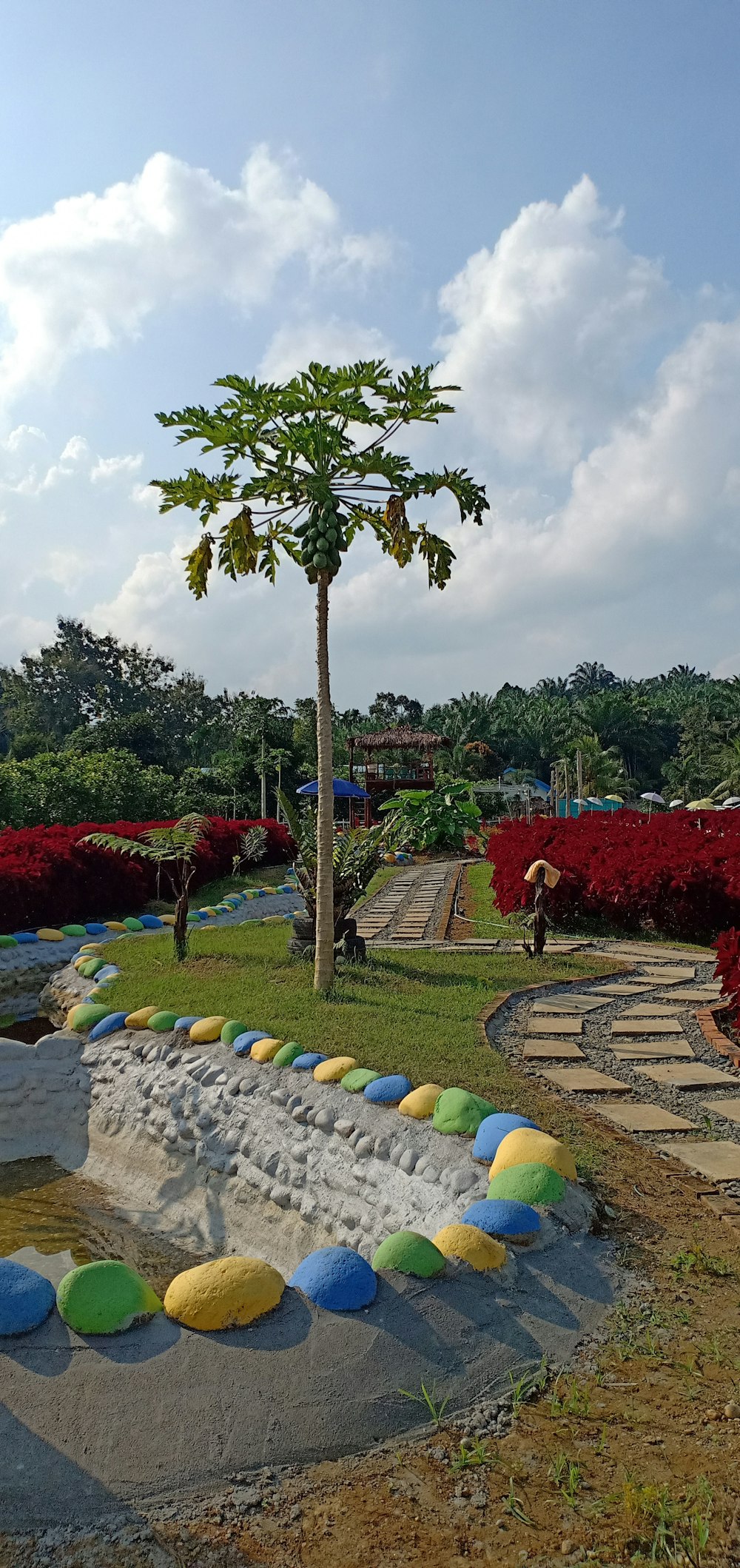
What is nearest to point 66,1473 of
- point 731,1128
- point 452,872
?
point 731,1128

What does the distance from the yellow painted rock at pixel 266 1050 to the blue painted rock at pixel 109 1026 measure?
159 cm

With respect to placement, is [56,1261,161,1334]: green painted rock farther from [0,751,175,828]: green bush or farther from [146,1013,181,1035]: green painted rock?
[0,751,175,828]: green bush

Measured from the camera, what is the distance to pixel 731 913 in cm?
953

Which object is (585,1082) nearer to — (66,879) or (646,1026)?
(646,1026)

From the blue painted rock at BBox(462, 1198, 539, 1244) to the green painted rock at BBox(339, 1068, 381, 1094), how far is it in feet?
4.82

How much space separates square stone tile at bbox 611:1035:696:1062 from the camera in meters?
5.55

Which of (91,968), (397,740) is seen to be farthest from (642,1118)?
(397,740)

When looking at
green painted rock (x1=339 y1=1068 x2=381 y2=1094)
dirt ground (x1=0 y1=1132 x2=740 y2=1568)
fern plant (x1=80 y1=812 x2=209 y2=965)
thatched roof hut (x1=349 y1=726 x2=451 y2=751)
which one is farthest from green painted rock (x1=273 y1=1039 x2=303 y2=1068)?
thatched roof hut (x1=349 y1=726 x2=451 y2=751)

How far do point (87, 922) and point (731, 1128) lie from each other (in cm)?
865

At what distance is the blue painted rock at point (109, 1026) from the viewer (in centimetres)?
654

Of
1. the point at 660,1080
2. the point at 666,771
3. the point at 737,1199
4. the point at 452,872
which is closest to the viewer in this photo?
the point at 737,1199

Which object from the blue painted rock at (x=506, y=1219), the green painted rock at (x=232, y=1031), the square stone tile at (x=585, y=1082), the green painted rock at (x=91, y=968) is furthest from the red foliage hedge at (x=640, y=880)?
the blue painted rock at (x=506, y=1219)

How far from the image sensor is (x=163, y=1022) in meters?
6.22

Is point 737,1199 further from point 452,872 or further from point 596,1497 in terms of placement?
point 452,872
